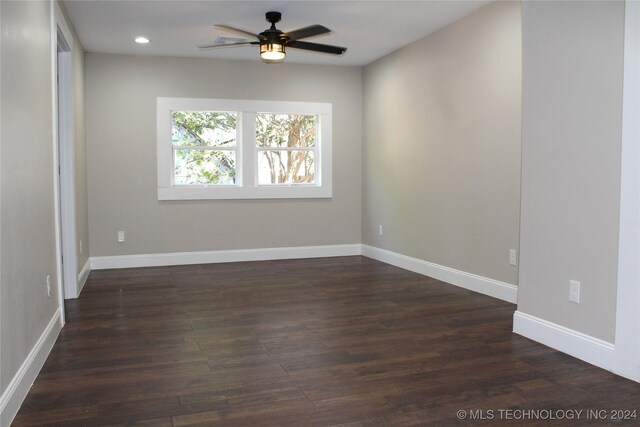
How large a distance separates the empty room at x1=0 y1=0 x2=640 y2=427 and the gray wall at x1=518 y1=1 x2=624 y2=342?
14 millimetres

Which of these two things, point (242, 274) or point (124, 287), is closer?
point (124, 287)

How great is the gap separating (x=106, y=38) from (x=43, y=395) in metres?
4.03

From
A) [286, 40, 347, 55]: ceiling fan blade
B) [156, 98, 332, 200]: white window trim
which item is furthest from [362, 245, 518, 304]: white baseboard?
[286, 40, 347, 55]: ceiling fan blade

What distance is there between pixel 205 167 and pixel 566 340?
4.70 m

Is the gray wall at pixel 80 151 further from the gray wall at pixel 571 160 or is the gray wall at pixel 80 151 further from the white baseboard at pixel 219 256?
the gray wall at pixel 571 160

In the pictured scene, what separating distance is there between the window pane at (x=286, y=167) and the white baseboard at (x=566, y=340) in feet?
13.1

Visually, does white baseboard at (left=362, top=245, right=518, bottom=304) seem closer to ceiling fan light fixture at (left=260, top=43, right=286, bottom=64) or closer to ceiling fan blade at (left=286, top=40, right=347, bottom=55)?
ceiling fan blade at (left=286, top=40, right=347, bottom=55)

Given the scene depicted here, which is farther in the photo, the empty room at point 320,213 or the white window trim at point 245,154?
the white window trim at point 245,154

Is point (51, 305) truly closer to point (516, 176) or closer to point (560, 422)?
point (560, 422)

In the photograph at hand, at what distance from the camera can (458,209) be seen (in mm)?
5066

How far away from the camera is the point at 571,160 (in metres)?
3.09

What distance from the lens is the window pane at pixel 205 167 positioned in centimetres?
651

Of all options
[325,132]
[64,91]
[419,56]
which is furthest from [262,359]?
[325,132]

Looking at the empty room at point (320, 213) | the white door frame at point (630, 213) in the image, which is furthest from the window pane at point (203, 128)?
the white door frame at point (630, 213)
